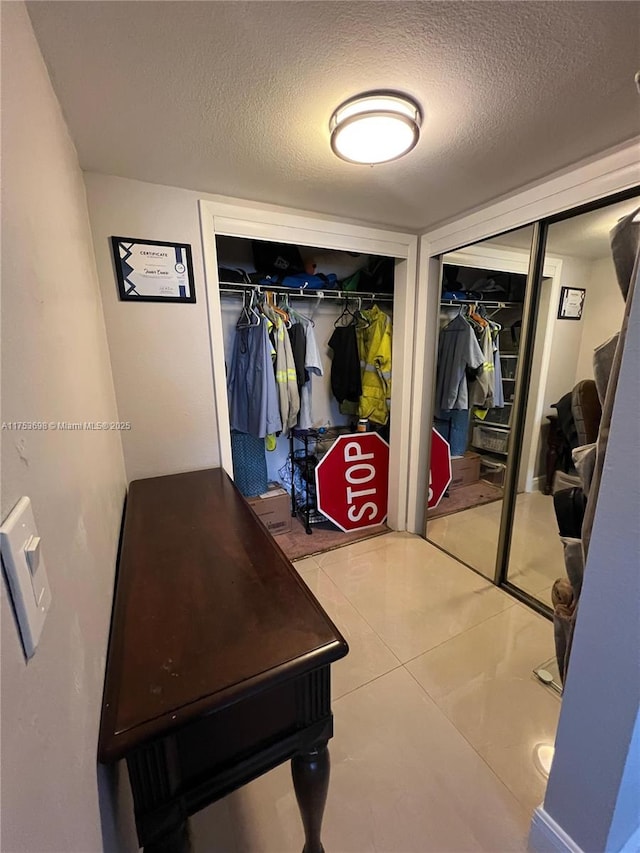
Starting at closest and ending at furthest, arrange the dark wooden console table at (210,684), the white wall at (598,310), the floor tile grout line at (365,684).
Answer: the dark wooden console table at (210,684), the floor tile grout line at (365,684), the white wall at (598,310)

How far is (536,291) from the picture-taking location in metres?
1.74

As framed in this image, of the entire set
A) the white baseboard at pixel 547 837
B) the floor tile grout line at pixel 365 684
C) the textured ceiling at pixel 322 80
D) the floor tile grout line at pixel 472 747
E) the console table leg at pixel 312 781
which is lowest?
the floor tile grout line at pixel 365 684

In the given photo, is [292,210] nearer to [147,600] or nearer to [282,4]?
[282,4]

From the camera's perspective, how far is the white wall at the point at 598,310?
160cm

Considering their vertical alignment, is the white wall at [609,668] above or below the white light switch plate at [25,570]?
below

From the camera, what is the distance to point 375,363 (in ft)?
8.81

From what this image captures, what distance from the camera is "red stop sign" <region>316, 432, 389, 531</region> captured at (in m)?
2.56

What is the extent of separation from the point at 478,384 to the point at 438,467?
2.22 feet

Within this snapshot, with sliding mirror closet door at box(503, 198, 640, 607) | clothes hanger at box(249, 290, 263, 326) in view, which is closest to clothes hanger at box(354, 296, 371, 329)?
clothes hanger at box(249, 290, 263, 326)

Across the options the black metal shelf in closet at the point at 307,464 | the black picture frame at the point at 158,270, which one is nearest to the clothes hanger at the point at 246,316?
the black picture frame at the point at 158,270

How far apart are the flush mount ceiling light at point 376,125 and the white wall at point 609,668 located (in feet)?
2.88

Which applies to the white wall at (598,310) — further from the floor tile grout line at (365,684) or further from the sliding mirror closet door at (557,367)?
the floor tile grout line at (365,684)

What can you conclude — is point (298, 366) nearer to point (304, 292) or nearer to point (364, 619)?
point (304, 292)

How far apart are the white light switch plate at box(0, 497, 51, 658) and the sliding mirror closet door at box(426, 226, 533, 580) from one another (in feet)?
6.74
